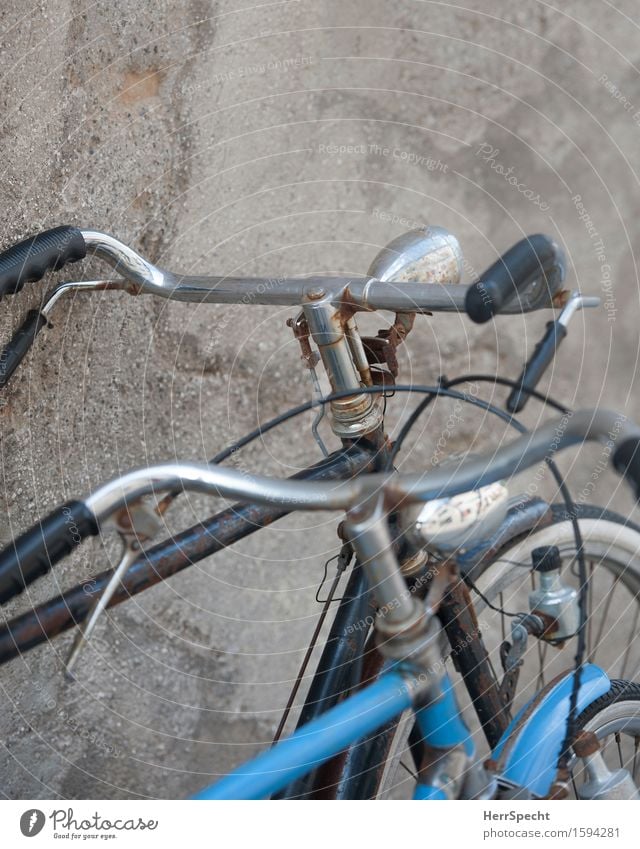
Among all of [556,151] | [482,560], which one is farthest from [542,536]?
[556,151]

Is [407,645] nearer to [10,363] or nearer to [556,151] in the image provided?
[10,363]

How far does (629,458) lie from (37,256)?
43 cm

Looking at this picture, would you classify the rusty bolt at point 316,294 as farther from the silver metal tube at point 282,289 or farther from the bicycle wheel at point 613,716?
the bicycle wheel at point 613,716

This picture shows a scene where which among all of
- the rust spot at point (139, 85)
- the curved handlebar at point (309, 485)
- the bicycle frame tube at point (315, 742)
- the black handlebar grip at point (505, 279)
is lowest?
the bicycle frame tube at point (315, 742)

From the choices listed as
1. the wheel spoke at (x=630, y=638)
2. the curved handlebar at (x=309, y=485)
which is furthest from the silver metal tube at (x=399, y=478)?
the wheel spoke at (x=630, y=638)

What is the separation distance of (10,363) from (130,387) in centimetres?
27

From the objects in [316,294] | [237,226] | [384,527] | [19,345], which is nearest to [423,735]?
[384,527]

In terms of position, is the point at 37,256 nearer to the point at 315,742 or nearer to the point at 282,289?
the point at 282,289

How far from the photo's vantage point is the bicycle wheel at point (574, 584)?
83 centimetres

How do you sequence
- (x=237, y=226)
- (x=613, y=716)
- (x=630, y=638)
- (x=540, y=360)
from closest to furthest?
1. (x=540, y=360)
2. (x=613, y=716)
3. (x=237, y=226)
4. (x=630, y=638)

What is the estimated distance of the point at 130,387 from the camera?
949 mm

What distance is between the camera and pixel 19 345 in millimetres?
693

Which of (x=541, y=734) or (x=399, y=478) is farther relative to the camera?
(x=541, y=734)

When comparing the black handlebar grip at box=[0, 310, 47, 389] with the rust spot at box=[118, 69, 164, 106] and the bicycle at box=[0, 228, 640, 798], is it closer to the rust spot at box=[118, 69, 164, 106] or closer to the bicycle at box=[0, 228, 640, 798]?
the bicycle at box=[0, 228, 640, 798]
